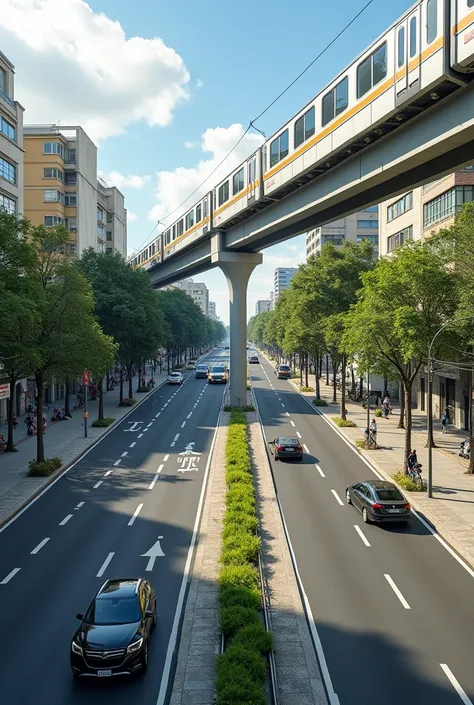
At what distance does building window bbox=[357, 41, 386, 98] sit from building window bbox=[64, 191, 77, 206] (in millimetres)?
57167

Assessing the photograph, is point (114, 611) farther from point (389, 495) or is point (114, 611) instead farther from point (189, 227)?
point (189, 227)

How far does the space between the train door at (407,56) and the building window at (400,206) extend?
35.6 metres

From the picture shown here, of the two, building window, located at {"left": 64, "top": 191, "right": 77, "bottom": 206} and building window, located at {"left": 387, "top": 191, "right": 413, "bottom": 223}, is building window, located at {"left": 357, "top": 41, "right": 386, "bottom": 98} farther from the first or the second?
building window, located at {"left": 64, "top": 191, "right": 77, "bottom": 206}

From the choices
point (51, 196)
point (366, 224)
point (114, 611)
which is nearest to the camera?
point (114, 611)

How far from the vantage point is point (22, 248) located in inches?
1040

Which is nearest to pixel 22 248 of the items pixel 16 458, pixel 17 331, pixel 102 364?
pixel 17 331

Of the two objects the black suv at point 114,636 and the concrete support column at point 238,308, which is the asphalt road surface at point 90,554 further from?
the concrete support column at point 238,308

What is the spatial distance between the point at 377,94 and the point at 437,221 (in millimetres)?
28965

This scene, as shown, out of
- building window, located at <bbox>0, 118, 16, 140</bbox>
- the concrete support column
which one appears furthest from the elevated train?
building window, located at <bbox>0, 118, 16, 140</bbox>

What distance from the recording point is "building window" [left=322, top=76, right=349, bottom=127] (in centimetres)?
2678

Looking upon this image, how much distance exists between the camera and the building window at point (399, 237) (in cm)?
5729

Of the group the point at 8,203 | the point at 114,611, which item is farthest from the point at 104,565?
the point at 8,203

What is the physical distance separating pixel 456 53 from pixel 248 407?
40446 mm

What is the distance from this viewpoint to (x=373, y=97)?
23859mm
